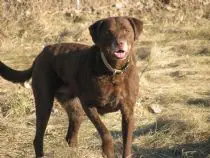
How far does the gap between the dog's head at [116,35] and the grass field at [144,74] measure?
118cm

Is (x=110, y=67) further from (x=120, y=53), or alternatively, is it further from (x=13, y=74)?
(x=13, y=74)

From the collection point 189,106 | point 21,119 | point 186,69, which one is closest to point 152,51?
point 186,69

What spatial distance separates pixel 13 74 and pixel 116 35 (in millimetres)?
1652

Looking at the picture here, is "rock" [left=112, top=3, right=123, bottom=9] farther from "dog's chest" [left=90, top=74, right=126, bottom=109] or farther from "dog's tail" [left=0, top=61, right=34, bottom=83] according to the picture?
"dog's chest" [left=90, top=74, right=126, bottom=109]

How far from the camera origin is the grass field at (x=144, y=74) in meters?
5.91

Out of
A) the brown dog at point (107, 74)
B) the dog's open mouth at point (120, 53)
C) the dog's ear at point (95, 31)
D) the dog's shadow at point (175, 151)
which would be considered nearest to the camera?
the dog's open mouth at point (120, 53)

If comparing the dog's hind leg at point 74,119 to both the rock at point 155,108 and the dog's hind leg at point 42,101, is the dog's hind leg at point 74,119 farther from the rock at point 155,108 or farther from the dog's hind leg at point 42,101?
the rock at point 155,108

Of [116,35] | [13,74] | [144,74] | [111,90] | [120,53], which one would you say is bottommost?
[144,74]

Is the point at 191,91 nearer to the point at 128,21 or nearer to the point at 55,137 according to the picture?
the point at 55,137

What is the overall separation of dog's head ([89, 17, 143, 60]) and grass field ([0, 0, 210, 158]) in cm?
118

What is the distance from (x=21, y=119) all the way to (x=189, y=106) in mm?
2285

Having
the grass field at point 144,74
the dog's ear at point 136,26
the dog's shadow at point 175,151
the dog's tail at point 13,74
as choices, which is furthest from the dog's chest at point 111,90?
the dog's tail at point 13,74

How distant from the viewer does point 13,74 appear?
5910mm

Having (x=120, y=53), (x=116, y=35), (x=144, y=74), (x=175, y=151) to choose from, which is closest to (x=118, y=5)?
(x=144, y=74)
